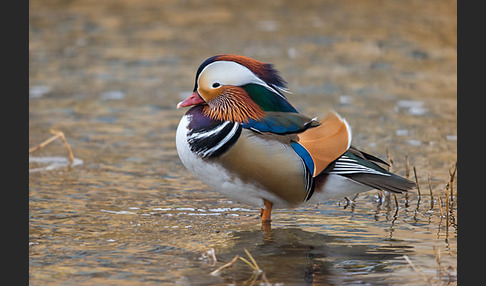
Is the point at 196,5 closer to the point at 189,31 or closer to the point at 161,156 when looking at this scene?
the point at 189,31

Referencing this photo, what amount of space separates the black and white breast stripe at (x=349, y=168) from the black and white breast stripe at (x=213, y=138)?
0.73 metres

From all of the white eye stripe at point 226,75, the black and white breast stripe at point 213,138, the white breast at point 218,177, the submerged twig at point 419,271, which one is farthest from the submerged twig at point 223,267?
the white eye stripe at point 226,75

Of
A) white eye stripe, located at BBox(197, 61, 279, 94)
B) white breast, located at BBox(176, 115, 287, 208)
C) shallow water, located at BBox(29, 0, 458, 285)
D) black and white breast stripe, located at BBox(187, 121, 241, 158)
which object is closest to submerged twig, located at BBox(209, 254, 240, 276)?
shallow water, located at BBox(29, 0, 458, 285)

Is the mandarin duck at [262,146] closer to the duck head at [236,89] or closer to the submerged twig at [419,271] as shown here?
the duck head at [236,89]

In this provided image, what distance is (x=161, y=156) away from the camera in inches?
329

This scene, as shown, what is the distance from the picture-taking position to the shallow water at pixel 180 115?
5.42m

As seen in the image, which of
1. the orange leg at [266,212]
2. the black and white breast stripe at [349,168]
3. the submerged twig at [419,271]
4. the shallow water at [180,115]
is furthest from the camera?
the orange leg at [266,212]

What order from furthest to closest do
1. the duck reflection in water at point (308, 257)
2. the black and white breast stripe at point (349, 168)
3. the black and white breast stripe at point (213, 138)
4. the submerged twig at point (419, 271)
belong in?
the black and white breast stripe at point (349, 168)
the black and white breast stripe at point (213, 138)
the duck reflection in water at point (308, 257)
the submerged twig at point (419, 271)

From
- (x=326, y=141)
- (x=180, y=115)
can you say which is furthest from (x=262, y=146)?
(x=180, y=115)

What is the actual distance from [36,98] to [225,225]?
5245mm

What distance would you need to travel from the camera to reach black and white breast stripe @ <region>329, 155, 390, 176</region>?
582cm

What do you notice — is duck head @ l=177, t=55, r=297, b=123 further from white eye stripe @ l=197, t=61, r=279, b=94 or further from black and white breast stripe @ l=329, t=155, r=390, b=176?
black and white breast stripe @ l=329, t=155, r=390, b=176

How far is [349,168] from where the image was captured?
5.83 meters

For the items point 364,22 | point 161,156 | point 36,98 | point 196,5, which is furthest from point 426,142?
point 196,5
